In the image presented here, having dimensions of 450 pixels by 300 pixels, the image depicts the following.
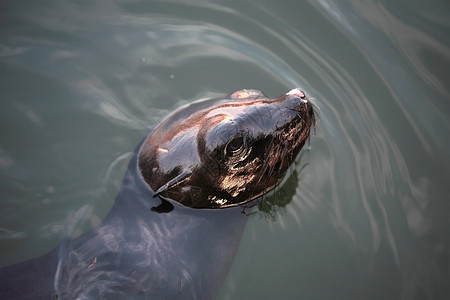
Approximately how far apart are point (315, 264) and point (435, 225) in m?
1.53

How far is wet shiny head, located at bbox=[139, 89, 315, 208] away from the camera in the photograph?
127 inches

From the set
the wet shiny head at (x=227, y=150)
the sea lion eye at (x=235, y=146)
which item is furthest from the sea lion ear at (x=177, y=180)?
the sea lion eye at (x=235, y=146)

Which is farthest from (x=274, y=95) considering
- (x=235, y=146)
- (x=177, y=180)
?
(x=177, y=180)

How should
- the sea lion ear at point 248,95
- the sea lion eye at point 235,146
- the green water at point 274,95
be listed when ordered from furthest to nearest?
the green water at point 274,95
the sea lion ear at point 248,95
the sea lion eye at point 235,146

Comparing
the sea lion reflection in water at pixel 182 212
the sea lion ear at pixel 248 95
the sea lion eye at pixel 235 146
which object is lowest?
the sea lion reflection in water at pixel 182 212

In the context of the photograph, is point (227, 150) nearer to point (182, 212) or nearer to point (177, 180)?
point (177, 180)

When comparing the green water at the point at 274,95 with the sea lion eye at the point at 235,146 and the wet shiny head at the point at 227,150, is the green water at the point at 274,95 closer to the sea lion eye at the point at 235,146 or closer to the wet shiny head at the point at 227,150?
the wet shiny head at the point at 227,150

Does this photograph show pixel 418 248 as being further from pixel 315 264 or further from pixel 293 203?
pixel 293 203

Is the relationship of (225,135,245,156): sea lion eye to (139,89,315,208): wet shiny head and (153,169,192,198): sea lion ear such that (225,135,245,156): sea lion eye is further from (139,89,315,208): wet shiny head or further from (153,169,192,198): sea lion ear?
(153,169,192,198): sea lion ear

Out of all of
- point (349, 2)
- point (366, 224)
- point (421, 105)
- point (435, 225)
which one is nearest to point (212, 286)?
point (366, 224)

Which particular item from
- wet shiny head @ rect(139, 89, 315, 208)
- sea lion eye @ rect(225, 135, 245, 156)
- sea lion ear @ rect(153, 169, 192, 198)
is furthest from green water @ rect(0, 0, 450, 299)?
sea lion eye @ rect(225, 135, 245, 156)

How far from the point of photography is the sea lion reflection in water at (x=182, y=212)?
317cm

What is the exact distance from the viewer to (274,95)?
5223 mm

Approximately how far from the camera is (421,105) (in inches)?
205
